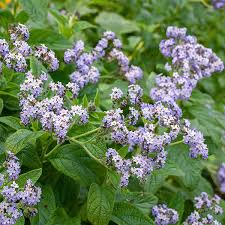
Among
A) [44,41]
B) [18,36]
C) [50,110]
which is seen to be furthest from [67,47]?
[50,110]

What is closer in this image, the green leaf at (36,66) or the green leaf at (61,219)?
the green leaf at (61,219)

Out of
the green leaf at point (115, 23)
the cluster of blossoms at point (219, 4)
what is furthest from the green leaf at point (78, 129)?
the cluster of blossoms at point (219, 4)

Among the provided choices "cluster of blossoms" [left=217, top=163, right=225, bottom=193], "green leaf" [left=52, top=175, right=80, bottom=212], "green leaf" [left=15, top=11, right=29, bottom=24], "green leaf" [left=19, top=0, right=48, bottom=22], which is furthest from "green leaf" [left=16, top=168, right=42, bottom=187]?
"cluster of blossoms" [left=217, top=163, right=225, bottom=193]

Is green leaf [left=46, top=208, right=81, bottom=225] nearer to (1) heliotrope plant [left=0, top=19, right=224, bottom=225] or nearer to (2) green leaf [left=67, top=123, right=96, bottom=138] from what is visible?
(1) heliotrope plant [left=0, top=19, right=224, bottom=225]

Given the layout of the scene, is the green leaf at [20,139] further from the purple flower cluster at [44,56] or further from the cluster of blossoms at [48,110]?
the purple flower cluster at [44,56]

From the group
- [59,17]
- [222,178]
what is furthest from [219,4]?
[59,17]

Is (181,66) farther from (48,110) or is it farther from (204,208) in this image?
(48,110)
